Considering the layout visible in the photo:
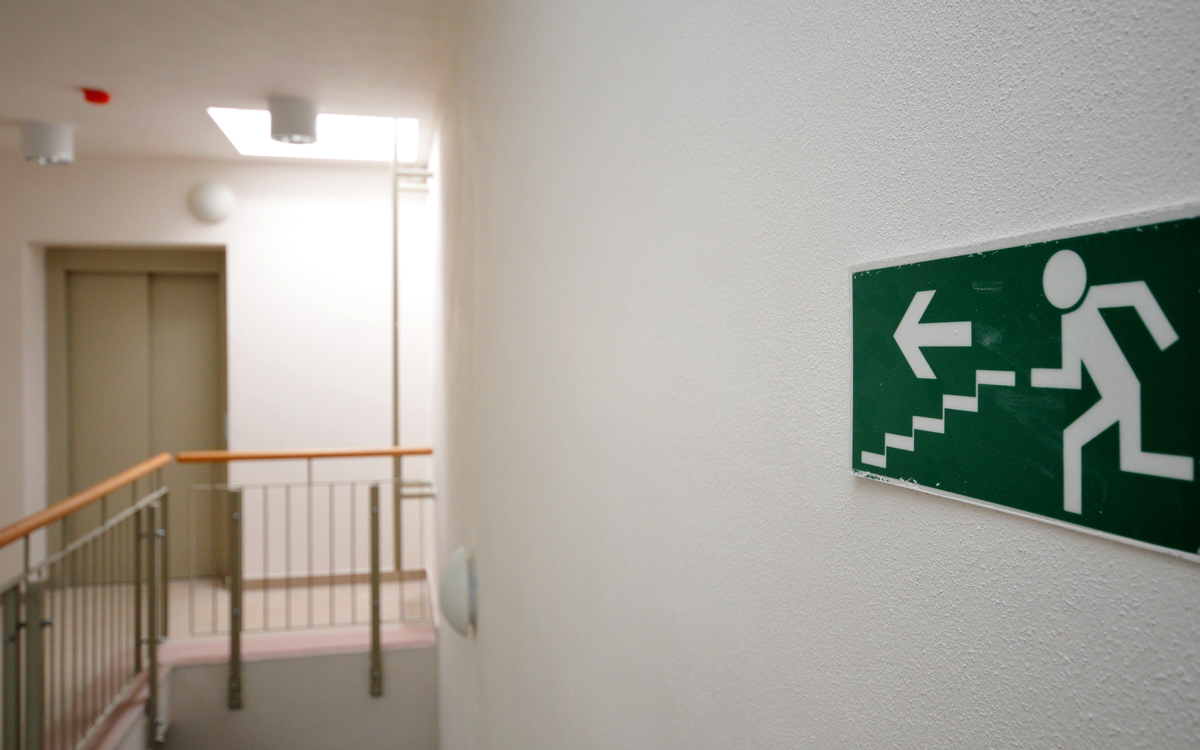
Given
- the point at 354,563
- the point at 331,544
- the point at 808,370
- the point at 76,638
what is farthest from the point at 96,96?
the point at 808,370

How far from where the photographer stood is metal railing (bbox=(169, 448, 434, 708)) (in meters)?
4.57

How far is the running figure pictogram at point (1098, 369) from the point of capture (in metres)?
0.28

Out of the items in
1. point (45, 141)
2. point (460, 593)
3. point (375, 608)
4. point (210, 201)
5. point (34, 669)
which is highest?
point (45, 141)

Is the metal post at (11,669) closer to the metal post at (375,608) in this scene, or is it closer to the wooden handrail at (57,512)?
the wooden handrail at (57,512)

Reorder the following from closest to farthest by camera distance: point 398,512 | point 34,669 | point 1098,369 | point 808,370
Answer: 1. point 1098,369
2. point 808,370
3. point 34,669
4. point 398,512

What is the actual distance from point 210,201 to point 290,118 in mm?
1281

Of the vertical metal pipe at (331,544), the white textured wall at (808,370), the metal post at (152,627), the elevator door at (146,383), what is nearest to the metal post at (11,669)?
the metal post at (152,627)

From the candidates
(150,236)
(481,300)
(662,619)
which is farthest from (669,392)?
(150,236)

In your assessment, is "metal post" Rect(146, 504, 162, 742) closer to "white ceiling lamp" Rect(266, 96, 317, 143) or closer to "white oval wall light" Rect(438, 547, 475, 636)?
"white oval wall light" Rect(438, 547, 475, 636)

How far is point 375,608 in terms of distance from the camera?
394 cm

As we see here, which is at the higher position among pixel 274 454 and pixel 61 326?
pixel 61 326

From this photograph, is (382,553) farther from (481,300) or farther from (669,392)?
(669,392)

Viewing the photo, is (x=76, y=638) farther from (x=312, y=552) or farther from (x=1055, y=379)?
(x=1055, y=379)

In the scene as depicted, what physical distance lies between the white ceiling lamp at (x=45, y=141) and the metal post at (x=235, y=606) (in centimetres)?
202
